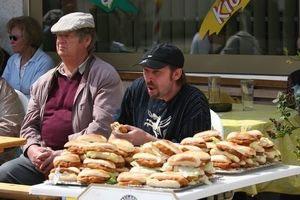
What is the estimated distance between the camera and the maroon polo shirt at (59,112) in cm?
490

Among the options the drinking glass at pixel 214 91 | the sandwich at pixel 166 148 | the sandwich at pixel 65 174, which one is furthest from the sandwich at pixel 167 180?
the drinking glass at pixel 214 91

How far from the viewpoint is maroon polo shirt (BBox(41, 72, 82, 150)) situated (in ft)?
16.1

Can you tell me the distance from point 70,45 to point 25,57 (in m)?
1.77

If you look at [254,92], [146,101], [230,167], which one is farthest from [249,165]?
[254,92]

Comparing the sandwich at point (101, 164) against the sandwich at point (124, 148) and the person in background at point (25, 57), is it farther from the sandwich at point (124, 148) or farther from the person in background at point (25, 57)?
the person in background at point (25, 57)

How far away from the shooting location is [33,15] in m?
7.58

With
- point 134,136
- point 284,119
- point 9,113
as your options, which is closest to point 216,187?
point 134,136

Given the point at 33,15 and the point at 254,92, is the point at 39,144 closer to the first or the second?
the point at 254,92

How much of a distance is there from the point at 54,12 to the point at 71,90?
2.74 meters

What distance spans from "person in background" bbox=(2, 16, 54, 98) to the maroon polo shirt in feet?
4.64

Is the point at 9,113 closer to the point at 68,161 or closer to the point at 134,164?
the point at 68,161

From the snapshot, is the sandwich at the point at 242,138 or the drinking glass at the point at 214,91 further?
the drinking glass at the point at 214,91

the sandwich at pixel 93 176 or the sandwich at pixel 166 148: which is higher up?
the sandwich at pixel 166 148

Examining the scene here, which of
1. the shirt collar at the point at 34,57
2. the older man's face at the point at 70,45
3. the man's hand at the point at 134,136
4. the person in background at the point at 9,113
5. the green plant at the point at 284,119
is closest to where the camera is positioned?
the man's hand at the point at 134,136
